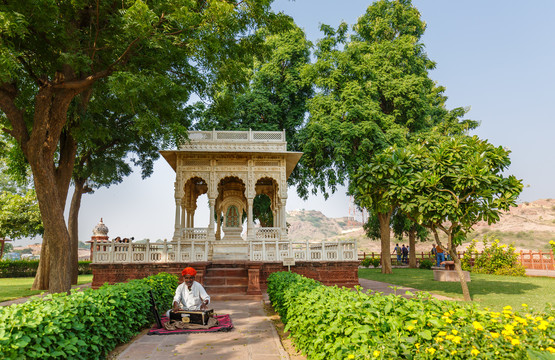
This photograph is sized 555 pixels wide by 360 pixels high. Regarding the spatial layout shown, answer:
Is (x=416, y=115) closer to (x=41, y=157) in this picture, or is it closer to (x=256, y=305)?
(x=256, y=305)

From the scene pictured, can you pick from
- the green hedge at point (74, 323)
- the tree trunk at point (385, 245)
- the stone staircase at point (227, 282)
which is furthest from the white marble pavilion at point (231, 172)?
the tree trunk at point (385, 245)

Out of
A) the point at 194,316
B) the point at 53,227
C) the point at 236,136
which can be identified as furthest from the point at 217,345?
the point at 236,136

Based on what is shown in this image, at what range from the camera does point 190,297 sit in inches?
304

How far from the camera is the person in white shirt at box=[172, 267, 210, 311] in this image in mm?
7664

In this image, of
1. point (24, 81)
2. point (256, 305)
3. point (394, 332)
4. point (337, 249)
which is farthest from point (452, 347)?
point (24, 81)

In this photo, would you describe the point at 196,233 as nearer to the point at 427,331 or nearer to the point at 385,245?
the point at 385,245

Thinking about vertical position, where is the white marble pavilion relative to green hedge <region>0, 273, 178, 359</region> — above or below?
above

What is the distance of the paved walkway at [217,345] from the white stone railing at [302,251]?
658cm

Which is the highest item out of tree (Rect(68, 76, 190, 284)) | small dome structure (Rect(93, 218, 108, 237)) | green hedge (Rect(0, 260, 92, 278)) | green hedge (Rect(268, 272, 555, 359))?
tree (Rect(68, 76, 190, 284))

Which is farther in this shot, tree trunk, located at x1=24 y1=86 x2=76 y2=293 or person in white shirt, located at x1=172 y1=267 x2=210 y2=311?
tree trunk, located at x1=24 y1=86 x2=76 y2=293

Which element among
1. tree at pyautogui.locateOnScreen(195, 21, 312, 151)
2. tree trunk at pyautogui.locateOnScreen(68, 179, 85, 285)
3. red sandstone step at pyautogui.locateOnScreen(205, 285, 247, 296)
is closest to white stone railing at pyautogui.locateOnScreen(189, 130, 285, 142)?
tree at pyautogui.locateOnScreen(195, 21, 312, 151)

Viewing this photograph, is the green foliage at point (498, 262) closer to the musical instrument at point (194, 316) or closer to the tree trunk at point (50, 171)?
the musical instrument at point (194, 316)

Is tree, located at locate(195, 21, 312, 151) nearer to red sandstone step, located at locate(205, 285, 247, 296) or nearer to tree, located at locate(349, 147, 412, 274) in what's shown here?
tree, located at locate(349, 147, 412, 274)

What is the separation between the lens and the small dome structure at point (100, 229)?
3030 cm
